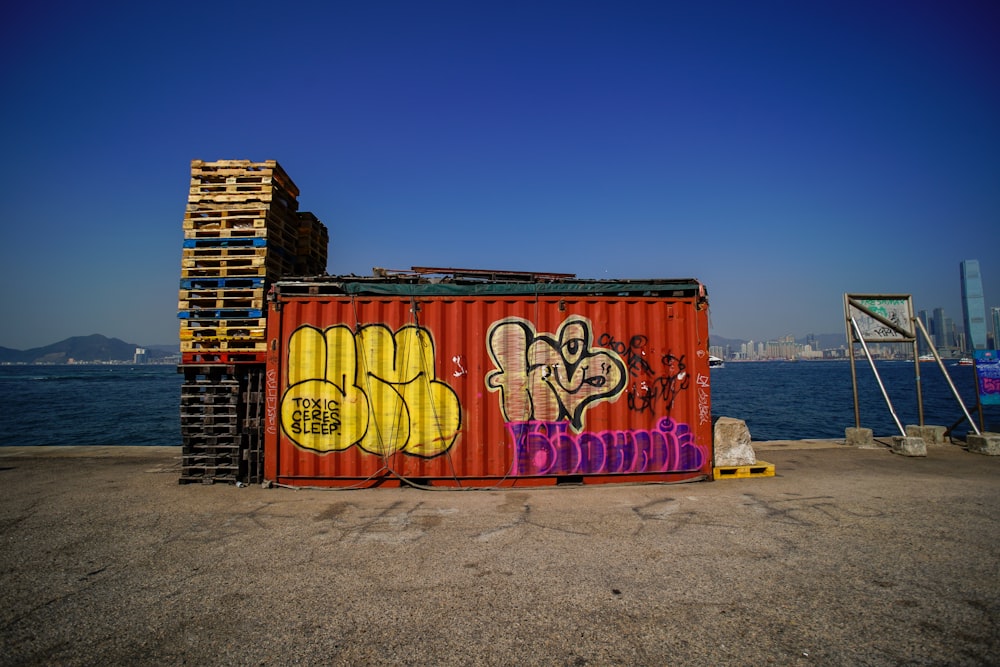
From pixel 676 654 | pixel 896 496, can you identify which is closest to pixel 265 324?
pixel 676 654

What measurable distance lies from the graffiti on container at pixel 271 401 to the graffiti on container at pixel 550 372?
357 centimetres

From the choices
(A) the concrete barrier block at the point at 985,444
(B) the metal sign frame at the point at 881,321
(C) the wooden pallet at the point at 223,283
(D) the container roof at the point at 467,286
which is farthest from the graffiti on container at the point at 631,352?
(A) the concrete barrier block at the point at 985,444

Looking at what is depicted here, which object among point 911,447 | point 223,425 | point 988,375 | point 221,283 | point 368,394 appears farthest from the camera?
point 988,375

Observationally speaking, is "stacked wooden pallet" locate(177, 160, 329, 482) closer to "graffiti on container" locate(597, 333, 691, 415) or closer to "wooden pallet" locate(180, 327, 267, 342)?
"wooden pallet" locate(180, 327, 267, 342)

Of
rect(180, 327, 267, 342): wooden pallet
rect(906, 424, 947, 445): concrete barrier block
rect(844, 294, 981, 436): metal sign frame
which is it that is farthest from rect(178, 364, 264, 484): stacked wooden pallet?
rect(906, 424, 947, 445): concrete barrier block

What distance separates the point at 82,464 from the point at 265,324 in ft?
19.1

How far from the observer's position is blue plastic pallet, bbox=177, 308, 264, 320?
8.30 m

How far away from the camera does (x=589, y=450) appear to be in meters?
7.97

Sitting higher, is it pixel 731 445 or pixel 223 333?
pixel 223 333

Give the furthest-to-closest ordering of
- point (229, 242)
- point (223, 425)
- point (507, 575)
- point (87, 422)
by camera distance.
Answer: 1. point (87, 422)
2. point (229, 242)
3. point (223, 425)
4. point (507, 575)

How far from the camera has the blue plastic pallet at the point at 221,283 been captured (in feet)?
27.4

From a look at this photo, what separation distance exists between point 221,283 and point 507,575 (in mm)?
7084

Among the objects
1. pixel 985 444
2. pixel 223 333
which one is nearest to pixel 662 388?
pixel 223 333

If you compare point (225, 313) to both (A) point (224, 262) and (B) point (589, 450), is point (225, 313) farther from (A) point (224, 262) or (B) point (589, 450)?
(B) point (589, 450)
